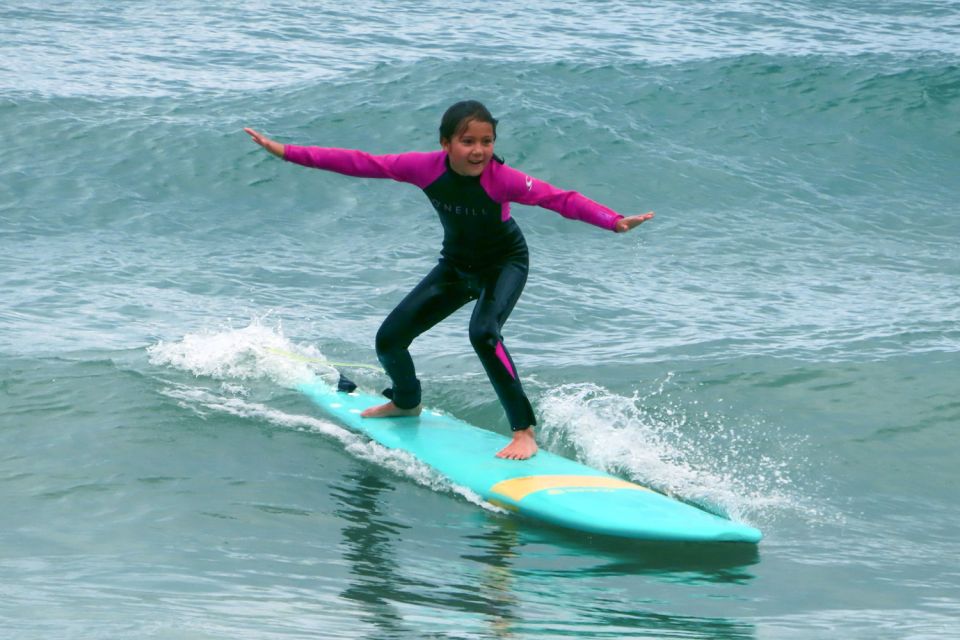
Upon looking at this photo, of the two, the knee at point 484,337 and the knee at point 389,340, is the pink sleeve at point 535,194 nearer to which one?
the knee at point 484,337

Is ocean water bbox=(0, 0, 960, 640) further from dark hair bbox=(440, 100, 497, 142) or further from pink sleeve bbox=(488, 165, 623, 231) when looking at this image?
dark hair bbox=(440, 100, 497, 142)

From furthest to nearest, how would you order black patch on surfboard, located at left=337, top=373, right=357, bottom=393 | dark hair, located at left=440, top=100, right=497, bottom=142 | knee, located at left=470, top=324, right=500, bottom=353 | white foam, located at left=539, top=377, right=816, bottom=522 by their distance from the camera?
black patch on surfboard, located at left=337, top=373, right=357, bottom=393 → knee, located at left=470, top=324, right=500, bottom=353 → white foam, located at left=539, top=377, right=816, bottom=522 → dark hair, located at left=440, top=100, right=497, bottom=142

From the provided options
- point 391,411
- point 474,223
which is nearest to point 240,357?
point 391,411

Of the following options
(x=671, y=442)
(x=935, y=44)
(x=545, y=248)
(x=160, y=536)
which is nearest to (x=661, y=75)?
(x=935, y=44)

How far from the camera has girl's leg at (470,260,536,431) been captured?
5668 mm

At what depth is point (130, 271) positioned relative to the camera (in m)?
9.88

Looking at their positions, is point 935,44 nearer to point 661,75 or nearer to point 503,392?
point 661,75

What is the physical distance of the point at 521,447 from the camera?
5.88 meters

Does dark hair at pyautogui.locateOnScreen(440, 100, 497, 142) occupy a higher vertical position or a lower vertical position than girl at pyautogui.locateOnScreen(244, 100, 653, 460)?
higher

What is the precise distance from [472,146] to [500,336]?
961 mm

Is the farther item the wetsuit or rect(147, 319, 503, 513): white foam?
rect(147, 319, 503, 513): white foam

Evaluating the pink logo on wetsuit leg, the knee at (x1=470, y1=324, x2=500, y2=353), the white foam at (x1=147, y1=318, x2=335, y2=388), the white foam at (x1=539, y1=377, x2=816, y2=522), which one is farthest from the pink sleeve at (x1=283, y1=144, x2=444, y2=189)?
the white foam at (x1=147, y1=318, x2=335, y2=388)

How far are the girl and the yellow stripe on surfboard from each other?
371 mm

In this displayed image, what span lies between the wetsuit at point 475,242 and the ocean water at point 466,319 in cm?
63
